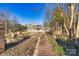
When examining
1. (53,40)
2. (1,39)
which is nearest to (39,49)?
(53,40)

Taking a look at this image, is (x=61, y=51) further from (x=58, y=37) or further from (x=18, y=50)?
(x=18, y=50)

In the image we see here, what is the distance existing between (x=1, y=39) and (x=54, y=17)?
0.63 metres

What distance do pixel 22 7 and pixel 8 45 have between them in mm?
440

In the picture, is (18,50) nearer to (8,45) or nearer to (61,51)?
(8,45)

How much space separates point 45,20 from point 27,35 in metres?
0.25

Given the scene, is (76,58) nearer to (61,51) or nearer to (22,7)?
(61,51)

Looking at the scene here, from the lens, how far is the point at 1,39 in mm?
3844

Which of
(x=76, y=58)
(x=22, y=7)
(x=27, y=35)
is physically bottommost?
(x=76, y=58)

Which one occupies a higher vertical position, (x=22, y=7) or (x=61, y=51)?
(x=22, y=7)

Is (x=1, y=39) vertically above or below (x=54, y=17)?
below

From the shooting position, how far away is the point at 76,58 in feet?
12.5

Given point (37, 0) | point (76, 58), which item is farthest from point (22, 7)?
point (76, 58)

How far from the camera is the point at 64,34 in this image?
3.84 meters

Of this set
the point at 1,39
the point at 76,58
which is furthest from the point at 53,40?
the point at 1,39
